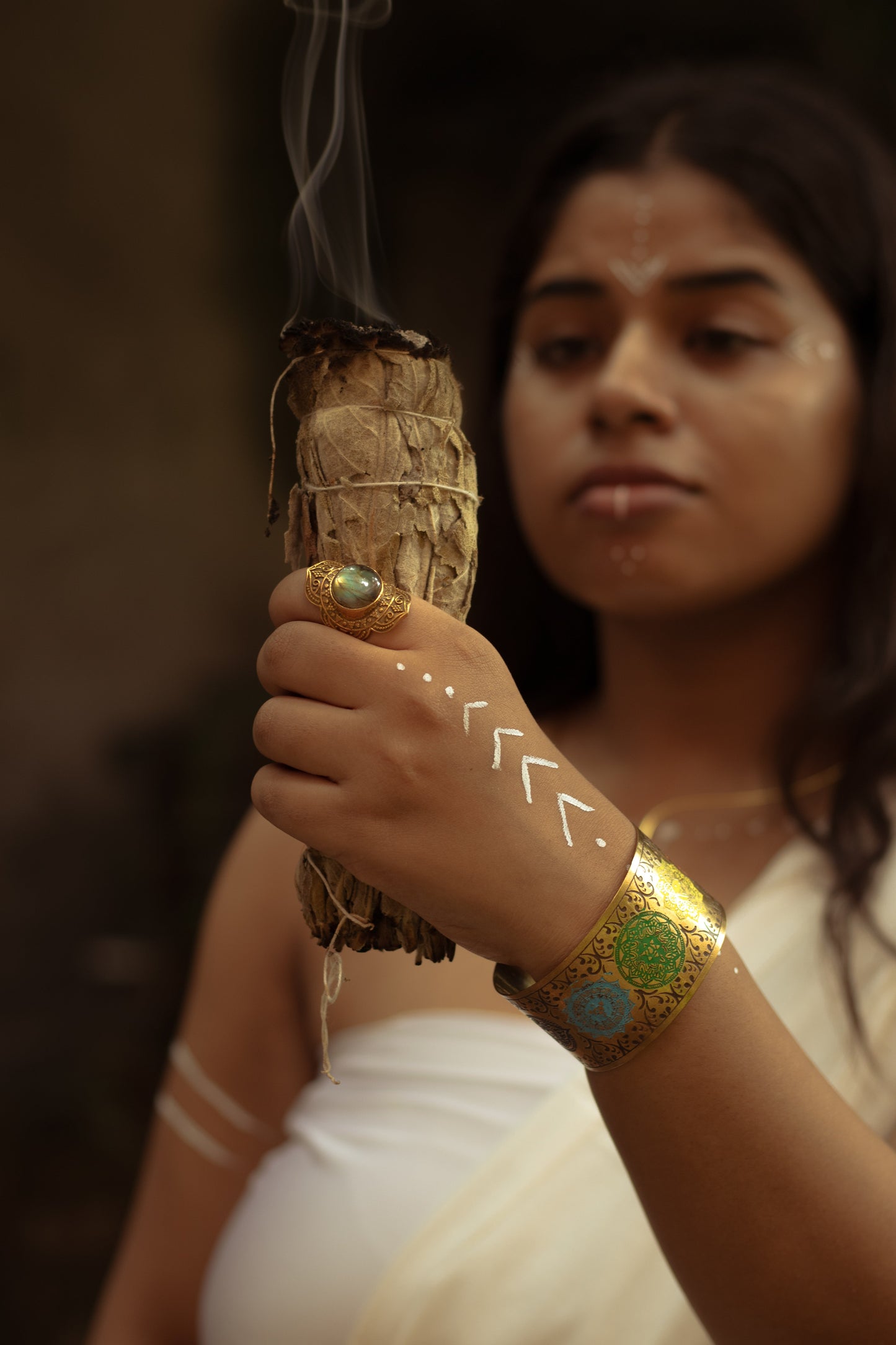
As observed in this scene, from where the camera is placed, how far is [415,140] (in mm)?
2730

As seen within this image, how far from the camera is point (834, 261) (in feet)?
3.79

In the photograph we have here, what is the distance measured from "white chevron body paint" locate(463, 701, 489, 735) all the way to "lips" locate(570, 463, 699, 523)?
21.2 inches

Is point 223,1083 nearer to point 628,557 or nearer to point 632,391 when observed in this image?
point 628,557

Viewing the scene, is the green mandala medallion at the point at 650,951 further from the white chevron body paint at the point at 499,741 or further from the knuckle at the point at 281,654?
the knuckle at the point at 281,654

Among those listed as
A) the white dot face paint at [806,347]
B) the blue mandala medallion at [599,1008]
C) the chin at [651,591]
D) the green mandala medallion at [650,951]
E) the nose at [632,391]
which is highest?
the white dot face paint at [806,347]

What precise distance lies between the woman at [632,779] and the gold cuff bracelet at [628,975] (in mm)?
147

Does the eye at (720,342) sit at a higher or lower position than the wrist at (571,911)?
→ higher

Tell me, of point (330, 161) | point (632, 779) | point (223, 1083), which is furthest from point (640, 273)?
point (223, 1083)

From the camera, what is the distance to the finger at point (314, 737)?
1.86 feet

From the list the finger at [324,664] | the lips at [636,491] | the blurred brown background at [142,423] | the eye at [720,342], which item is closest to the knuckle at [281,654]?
the finger at [324,664]

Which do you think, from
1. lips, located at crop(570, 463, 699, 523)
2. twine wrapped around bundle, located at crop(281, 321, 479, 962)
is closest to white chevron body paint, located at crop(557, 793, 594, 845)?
twine wrapped around bundle, located at crop(281, 321, 479, 962)

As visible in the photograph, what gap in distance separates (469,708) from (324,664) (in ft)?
0.24

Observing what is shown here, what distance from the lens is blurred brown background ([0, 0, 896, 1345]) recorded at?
2564 mm

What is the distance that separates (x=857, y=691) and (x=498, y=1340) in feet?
2.30
